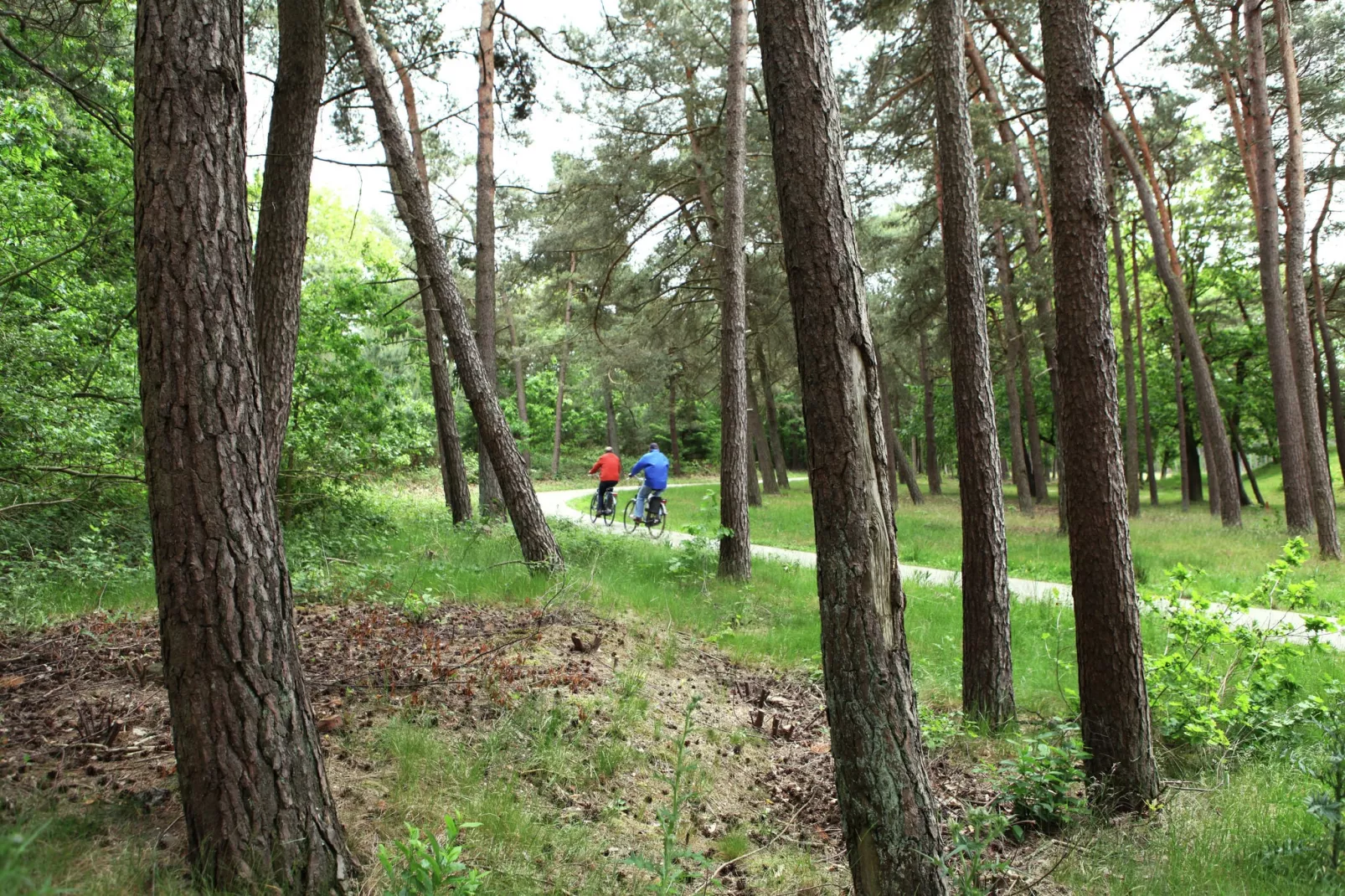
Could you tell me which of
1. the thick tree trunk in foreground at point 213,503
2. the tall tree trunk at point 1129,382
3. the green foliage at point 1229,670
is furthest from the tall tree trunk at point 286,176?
the tall tree trunk at point 1129,382

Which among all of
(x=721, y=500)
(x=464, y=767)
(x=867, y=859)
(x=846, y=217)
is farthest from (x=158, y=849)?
(x=721, y=500)

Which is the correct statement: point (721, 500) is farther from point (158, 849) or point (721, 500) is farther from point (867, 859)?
point (158, 849)

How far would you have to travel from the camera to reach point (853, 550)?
2996 mm

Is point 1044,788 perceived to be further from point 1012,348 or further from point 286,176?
point 1012,348

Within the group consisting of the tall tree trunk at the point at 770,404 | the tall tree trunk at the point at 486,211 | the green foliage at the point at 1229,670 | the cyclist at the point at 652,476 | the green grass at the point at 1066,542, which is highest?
the tall tree trunk at the point at 486,211

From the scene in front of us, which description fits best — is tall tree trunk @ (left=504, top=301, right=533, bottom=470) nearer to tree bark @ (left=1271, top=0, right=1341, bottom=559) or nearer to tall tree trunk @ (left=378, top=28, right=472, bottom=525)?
tall tree trunk @ (left=378, top=28, right=472, bottom=525)

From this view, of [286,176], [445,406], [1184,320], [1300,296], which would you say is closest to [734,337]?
[286,176]

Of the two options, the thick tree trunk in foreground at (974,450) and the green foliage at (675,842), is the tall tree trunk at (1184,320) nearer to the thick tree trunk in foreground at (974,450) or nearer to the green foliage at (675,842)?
the thick tree trunk in foreground at (974,450)

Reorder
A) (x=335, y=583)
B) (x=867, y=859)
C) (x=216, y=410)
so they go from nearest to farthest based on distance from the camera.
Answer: (x=216, y=410), (x=867, y=859), (x=335, y=583)

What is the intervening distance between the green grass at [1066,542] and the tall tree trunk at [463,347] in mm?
2155

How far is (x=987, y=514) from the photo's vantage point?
5.16 meters

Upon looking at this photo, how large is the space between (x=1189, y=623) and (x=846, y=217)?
360 centimetres

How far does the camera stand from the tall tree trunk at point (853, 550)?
9.82ft

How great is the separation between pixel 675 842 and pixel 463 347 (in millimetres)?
5668
